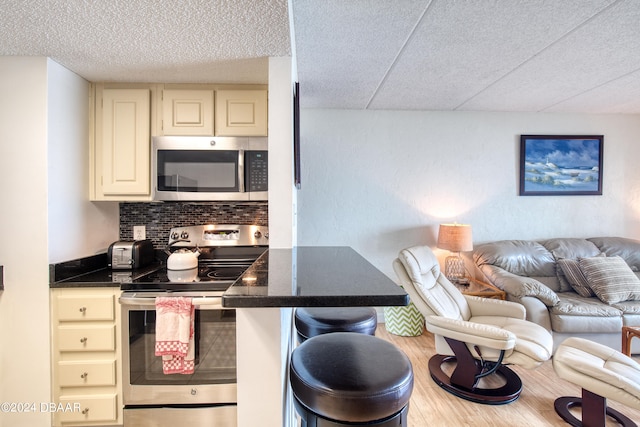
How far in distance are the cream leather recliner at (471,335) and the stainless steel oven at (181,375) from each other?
1.29 metres

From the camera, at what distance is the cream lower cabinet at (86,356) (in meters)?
1.58

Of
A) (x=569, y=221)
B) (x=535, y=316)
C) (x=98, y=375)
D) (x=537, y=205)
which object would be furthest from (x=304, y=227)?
(x=569, y=221)

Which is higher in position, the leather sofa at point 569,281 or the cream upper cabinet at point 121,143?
the cream upper cabinet at point 121,143

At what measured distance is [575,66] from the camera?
208 cm

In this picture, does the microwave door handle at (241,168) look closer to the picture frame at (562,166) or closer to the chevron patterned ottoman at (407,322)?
the chevron patterned ottoman at (407,322)

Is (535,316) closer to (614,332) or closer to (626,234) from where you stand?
(614,332)

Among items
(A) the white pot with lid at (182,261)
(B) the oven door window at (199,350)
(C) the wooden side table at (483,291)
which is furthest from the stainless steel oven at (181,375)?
(C) the wooden side table at (483,291)

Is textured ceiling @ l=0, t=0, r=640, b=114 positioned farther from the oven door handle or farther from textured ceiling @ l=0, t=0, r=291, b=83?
the oven door handle

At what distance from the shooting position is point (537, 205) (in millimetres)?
3143

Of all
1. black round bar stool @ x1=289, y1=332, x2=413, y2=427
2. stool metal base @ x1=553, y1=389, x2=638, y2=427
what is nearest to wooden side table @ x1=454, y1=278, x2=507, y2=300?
stool metal base @ x1=553, y1=389, x2=638, y2=427

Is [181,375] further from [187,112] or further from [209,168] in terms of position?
[187,112]

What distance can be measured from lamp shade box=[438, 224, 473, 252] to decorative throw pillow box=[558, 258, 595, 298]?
Result: 34.3 inches

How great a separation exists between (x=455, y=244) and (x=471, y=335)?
1.13m

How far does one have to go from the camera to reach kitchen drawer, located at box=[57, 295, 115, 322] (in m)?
1.58
